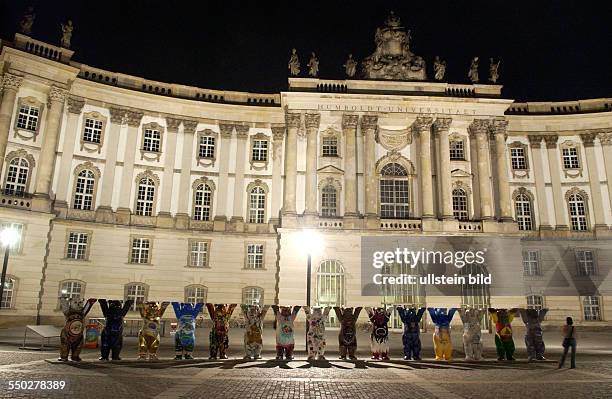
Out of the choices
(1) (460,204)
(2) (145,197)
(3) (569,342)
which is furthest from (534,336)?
(2) (145,197)

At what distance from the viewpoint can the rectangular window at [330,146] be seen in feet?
125

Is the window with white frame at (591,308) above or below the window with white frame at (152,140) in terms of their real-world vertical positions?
below

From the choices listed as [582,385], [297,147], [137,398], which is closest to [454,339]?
[582,385]

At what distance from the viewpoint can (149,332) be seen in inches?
682

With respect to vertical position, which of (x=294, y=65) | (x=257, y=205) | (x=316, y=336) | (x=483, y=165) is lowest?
(x=316, y=336)

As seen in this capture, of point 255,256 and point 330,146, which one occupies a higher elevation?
point 330,146

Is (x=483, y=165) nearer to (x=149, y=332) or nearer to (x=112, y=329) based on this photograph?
(x=149, y=332)

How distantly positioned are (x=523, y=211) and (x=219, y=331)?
107ft

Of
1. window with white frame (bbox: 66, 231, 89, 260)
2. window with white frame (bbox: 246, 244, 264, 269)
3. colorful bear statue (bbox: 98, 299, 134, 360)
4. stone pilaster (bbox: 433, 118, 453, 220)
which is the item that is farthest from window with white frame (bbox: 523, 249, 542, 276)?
window with white frame (bbox: 66, 231, 89, 260)

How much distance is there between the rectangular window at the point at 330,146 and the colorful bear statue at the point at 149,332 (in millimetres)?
23248

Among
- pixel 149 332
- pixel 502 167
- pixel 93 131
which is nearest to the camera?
pixel 149 332

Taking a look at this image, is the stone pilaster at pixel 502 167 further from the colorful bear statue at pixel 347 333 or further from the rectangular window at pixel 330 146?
the colorful bear statue at pixel 347 333

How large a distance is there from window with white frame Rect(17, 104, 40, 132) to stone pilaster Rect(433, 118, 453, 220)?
103 feet

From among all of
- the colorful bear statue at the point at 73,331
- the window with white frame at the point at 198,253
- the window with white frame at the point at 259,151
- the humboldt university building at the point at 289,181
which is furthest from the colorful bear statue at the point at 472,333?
the window with white frame at the point at 259,151
